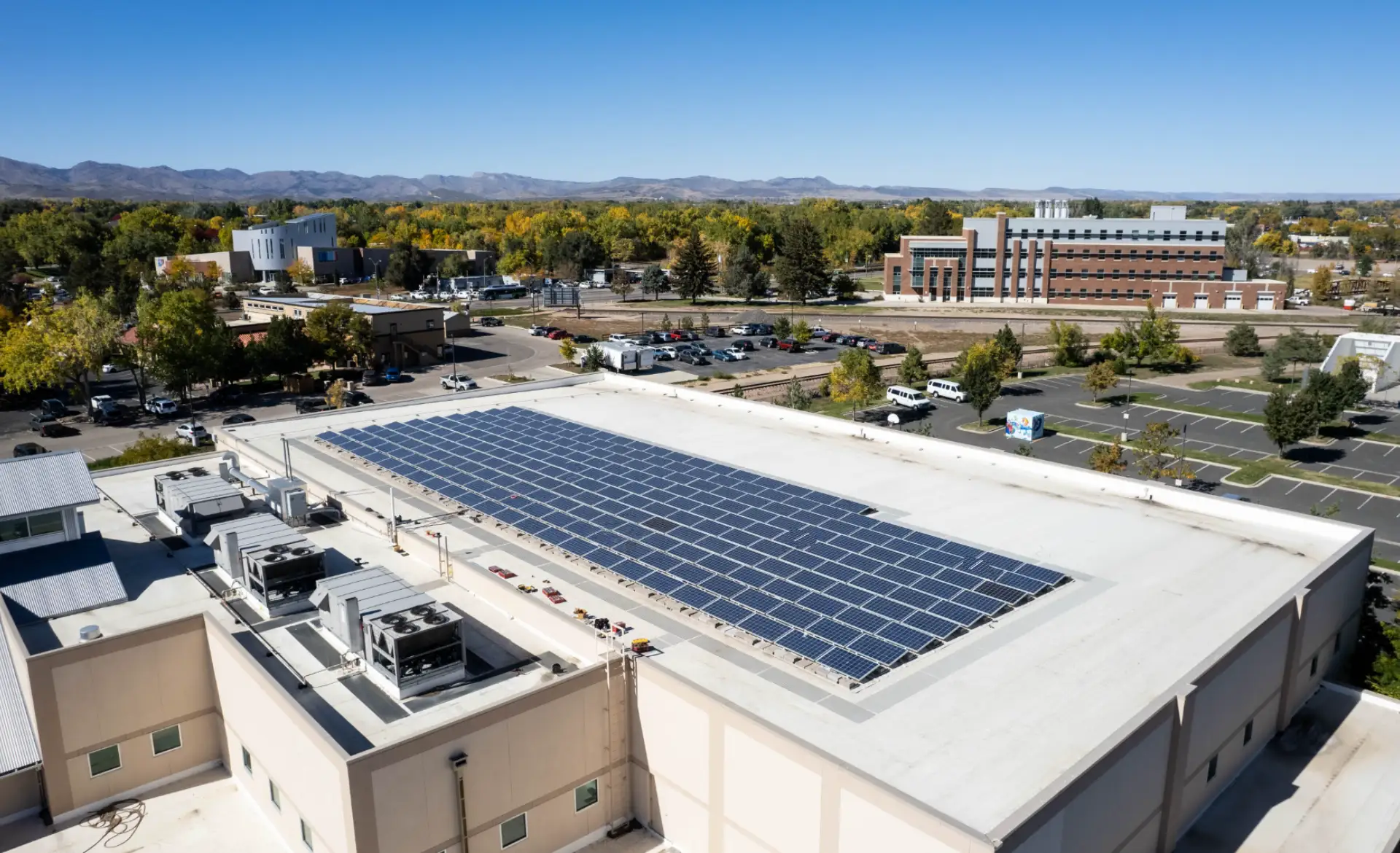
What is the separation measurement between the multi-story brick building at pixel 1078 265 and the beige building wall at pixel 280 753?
100 m

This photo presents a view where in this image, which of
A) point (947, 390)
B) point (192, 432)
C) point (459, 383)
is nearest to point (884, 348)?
point (947, 390)

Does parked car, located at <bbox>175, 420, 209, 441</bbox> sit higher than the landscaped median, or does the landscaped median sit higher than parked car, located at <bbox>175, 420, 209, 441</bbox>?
parked car, located at <bbox>175, 420, 209, 441</bbox>

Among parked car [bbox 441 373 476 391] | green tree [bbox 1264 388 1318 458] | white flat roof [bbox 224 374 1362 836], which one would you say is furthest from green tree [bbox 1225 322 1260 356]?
parked car [bbox 441 373 476 391]

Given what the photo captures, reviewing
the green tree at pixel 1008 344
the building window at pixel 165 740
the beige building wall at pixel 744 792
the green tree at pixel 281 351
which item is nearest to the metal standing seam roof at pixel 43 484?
the building window at pixel 165 740

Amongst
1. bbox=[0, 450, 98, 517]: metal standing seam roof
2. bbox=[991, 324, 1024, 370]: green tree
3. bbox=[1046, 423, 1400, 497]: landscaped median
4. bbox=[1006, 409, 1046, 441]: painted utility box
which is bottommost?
bbox=[1046, 423, 1400, 497]: landscaped median

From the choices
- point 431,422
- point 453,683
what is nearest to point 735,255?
point 431,422

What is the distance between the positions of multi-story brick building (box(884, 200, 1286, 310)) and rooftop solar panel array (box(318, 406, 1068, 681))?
3393 inches

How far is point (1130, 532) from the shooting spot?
74.2 feet

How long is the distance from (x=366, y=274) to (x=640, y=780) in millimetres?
123376

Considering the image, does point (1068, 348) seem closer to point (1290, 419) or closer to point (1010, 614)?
point (1290, 419)

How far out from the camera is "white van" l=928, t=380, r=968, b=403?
6034 centimetres

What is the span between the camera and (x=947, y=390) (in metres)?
61.0

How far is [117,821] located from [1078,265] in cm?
10664

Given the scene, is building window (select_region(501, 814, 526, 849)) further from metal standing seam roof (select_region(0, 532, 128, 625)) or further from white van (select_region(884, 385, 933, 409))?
white van (select_region(884, 385, 933, 409))
